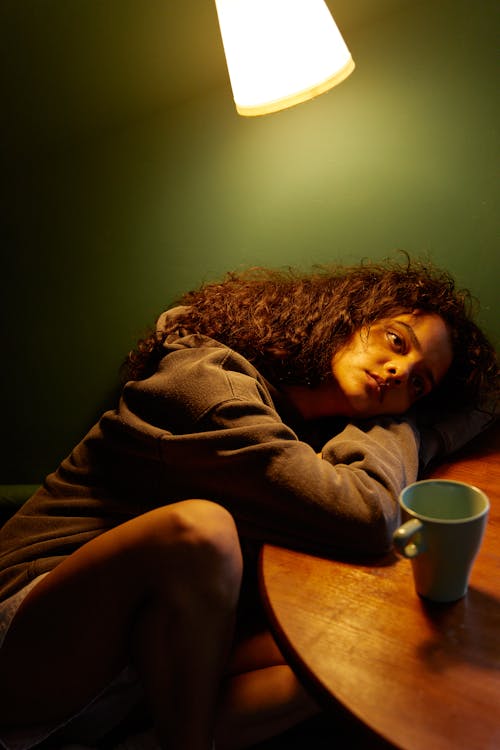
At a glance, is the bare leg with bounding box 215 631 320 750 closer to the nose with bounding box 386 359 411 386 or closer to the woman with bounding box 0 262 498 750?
the woman with bounding box 0 262 498 750

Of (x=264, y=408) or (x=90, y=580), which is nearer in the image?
(x=90, y=580)

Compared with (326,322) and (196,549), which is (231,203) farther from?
(196,549)

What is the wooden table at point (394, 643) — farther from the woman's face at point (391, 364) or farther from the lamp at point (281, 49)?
the lamp at point (281, 49)

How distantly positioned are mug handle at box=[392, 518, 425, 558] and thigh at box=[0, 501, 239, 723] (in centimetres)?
25

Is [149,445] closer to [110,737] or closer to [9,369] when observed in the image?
[110,737]

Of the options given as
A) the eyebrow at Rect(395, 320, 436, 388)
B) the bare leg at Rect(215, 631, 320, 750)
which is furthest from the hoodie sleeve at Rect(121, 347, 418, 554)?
the bare leg at Rect(215, 631, 320, 750)

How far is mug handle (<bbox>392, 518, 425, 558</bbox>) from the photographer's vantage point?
1.99ft

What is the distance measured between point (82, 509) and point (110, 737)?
1.18 feet

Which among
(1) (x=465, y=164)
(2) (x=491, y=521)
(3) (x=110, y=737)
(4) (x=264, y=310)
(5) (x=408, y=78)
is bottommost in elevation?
(3) (x=110, y=737)

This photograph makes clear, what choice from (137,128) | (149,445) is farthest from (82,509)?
(137,128)

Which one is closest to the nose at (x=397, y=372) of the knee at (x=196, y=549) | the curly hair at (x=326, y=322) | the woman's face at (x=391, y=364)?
the woman's face at (x=391, y=364)

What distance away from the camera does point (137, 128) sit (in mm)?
1389

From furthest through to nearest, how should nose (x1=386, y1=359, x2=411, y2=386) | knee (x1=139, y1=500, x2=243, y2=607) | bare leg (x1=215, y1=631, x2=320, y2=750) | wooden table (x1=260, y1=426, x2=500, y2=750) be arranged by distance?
nose (x1=386, y1=359, x2=411, y2=386), bare leg (x1=215, y1=631, x2=320, y2=750), knee (x1=139, y1=500, x2=243, y2=607), wooden table (x1=260, y1=426, x2=500, y2=750)

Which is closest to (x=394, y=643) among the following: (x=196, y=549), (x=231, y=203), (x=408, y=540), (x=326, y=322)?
(x=408, y=540)
